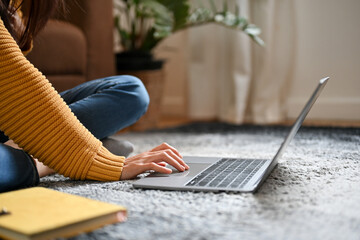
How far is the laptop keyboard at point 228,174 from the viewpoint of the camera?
32.7 inches

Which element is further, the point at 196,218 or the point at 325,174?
the point at 325,174

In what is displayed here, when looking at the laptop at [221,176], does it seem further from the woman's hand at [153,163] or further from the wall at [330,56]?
the wall at [330,56]

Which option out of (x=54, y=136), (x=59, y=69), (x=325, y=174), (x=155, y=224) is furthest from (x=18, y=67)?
(x=59, y=69)

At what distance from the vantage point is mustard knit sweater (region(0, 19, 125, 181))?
0.83m

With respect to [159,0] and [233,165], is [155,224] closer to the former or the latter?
[233,165]

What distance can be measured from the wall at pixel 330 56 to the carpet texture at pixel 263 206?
1.02 metres

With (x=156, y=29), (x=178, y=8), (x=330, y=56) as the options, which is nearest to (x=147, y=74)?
(x=156, y=29)

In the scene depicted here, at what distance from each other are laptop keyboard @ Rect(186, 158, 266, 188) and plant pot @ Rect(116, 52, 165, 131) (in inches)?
43.4

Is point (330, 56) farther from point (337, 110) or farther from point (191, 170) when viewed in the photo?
point (191, 170)

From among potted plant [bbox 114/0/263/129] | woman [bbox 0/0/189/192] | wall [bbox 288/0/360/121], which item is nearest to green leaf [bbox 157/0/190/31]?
potted plant [bbox 114/0/263/129]

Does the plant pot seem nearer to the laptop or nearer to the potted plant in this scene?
the potted plant

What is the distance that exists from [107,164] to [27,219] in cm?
32

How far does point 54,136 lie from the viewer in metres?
0.85

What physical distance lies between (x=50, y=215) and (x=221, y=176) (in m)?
0.38
